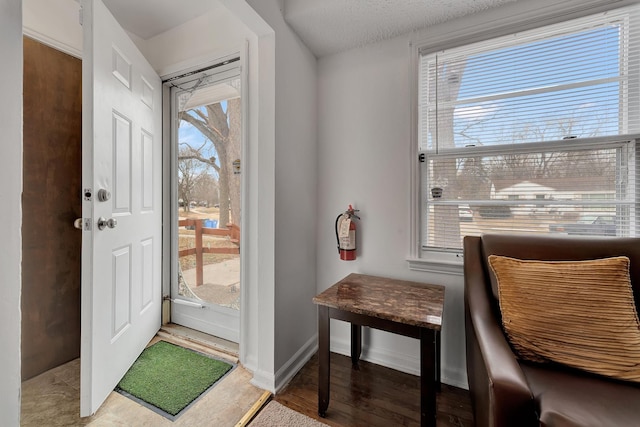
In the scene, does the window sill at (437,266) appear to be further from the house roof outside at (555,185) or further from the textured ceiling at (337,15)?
the textured ceiling at (337,15)

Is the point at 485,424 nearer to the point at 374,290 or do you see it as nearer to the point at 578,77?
the point at 374,290

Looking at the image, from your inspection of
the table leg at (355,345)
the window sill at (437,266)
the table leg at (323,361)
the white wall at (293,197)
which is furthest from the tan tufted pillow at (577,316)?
the white wall at (293,197)

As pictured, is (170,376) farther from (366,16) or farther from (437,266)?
(366,16)

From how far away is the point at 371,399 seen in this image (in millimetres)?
1421

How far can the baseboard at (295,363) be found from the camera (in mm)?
1530

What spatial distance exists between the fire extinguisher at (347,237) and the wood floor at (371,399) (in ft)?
2.34

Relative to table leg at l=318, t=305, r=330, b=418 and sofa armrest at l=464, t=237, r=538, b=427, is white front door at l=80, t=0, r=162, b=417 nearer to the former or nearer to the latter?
table leg at l=318, t=305, r=330, b=418

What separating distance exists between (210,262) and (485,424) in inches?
73.3

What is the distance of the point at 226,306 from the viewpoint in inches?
78.0

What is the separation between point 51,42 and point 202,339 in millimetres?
2102

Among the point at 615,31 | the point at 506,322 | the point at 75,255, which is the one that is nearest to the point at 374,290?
the point at 506,322

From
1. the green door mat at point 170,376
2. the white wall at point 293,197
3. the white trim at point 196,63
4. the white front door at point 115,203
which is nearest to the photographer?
the white front door at point 115,203

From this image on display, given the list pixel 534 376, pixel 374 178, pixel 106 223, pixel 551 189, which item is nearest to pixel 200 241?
pixel 106 223

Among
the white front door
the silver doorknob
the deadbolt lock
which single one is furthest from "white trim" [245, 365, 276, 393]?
the deadbolt lock
